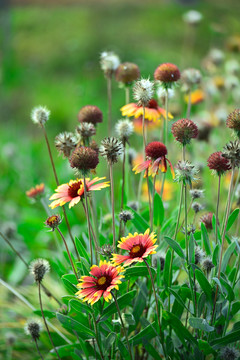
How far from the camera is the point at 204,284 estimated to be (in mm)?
1038

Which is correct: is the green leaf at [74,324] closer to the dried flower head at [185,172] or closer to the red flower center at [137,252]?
the red flower center at [137,252]

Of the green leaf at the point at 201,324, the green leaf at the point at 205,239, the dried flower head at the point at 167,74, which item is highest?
the dried flower head at the point at 167,74

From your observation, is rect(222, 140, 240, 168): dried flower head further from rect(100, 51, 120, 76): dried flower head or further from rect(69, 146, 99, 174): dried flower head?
rect(100, 51, 120, 76): dried flower head

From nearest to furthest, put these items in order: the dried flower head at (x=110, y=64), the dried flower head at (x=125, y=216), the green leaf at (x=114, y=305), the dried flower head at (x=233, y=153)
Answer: the dried flower head at (x=233, y=153)
the green leaf at (x=114, y=305)
the dried flower head at (x=125, y=216)
the dried flower head at (x=110, y=64)

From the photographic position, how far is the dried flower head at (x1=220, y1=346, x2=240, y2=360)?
1110mm

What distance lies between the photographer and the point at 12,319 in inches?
74.5

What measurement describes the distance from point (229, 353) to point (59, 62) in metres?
5.27

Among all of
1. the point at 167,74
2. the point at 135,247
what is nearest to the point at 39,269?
the point at 135,247

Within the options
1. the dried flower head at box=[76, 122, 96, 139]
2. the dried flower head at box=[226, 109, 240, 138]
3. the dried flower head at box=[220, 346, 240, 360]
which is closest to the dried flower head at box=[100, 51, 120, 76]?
the dried flower head at box=[76, 122, 96, 139]

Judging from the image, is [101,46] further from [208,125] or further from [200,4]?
[208,125]

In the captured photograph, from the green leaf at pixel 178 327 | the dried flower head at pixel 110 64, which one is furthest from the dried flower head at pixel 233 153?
the dried flower head at pixel 110 64

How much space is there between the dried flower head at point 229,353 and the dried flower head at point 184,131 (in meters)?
0.52

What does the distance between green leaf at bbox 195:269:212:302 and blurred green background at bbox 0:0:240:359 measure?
37.2 inches

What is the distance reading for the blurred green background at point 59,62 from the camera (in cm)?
254
